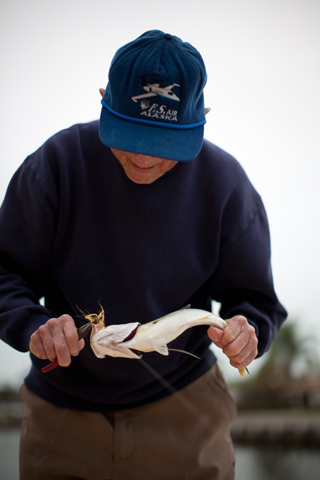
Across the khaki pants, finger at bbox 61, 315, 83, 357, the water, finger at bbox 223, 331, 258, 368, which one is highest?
finger at bbox 61, 315, 83, 357

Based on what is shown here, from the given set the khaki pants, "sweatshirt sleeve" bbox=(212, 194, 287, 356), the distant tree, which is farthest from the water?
"sweatshirt sleeve" bbox=(212, 194, 287, 356)

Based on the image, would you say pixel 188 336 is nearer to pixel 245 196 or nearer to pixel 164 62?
pixel 245 196

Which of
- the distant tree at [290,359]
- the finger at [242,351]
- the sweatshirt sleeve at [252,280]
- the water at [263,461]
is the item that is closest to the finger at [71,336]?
the finger at [242,351]

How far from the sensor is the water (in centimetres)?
149

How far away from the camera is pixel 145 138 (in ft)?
2.72

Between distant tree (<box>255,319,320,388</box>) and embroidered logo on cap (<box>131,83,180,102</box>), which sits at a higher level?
embroidered logo on cap (<box>131,83,180,102</box>)

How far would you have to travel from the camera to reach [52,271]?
1.00 metres

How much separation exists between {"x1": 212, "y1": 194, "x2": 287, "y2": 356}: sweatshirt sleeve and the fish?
0.64ft

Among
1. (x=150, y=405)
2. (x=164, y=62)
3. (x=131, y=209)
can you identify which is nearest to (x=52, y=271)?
(x=131, y=209)

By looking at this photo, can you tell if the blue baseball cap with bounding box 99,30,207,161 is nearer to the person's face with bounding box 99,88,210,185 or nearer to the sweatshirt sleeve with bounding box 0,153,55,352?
the person's face with bounding box 99,88,210,185

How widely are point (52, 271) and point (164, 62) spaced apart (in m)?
0.42

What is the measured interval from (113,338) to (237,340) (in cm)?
20

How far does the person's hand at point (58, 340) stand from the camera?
0.79 m

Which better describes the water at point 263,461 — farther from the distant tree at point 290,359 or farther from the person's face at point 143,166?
the person's face at point 143,166
